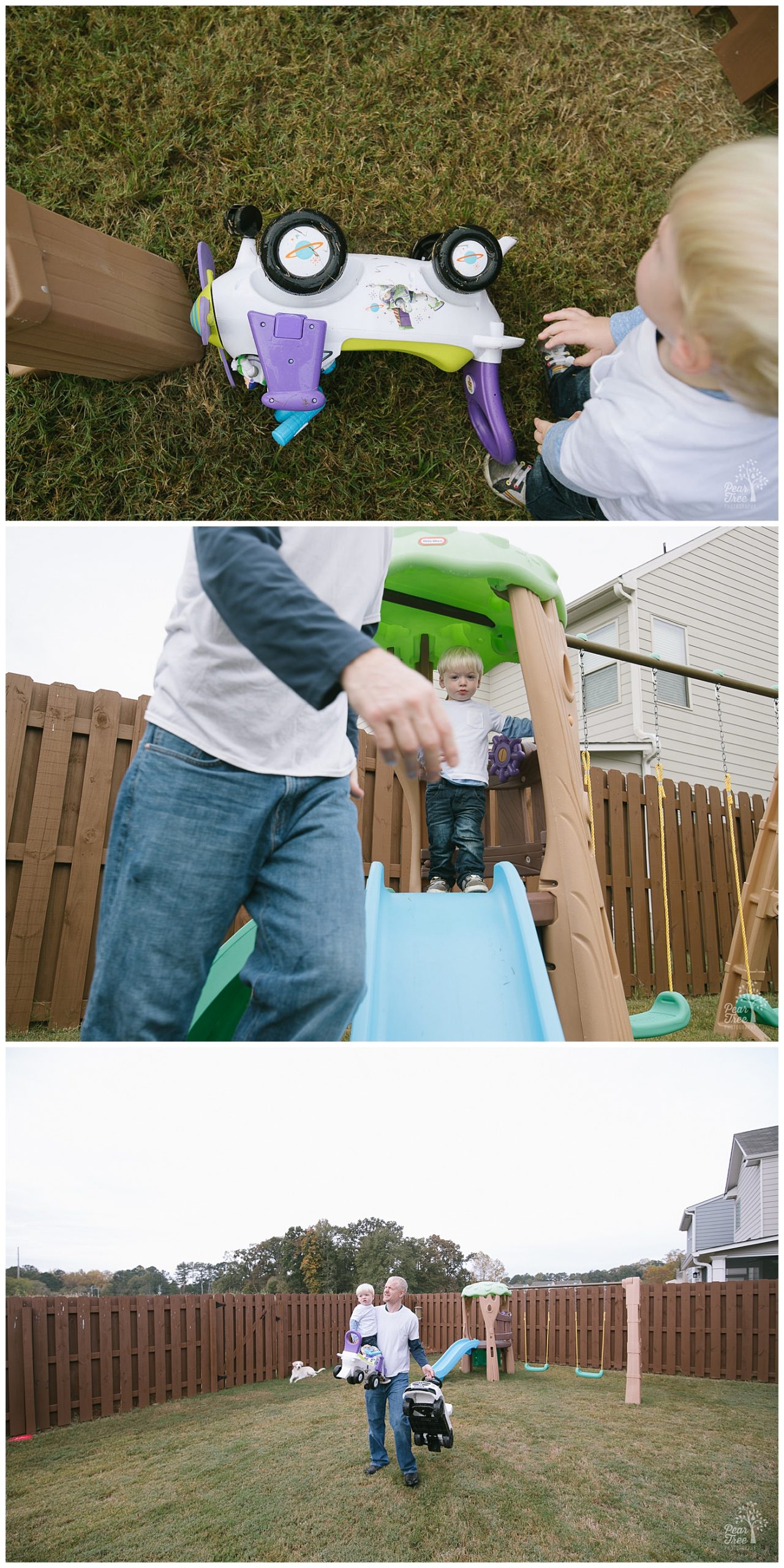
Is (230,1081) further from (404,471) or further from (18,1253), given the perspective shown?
(404,471)

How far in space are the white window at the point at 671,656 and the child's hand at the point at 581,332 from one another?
2.70 ft

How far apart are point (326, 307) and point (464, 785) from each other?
1.19 metres

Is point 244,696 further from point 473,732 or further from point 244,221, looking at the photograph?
point 244,221

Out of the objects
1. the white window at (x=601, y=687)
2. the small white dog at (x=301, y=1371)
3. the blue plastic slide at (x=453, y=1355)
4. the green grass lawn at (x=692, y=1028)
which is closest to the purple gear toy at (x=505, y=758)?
the blue plastic slide at (x=453, y=1355)

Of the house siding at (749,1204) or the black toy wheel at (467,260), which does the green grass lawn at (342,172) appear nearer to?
the black toy wheel at (467,260)

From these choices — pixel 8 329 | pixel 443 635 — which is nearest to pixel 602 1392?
pixel 443 635

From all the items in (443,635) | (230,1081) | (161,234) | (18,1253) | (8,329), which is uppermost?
(161,234)

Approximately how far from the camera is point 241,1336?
149cm

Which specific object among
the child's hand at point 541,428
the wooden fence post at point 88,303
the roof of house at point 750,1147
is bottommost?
the roof of house at point 750,1147

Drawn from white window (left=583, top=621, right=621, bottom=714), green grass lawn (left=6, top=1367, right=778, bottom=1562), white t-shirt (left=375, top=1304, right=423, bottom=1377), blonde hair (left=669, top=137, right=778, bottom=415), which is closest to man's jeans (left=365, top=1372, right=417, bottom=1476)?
green grass lawn (left=6, top=1367, right=778, bottom=1562)

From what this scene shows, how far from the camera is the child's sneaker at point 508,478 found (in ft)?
7.32

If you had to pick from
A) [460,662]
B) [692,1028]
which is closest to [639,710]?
[692,1028]

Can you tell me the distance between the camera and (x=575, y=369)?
2189mm

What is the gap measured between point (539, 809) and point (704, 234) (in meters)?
1.18
